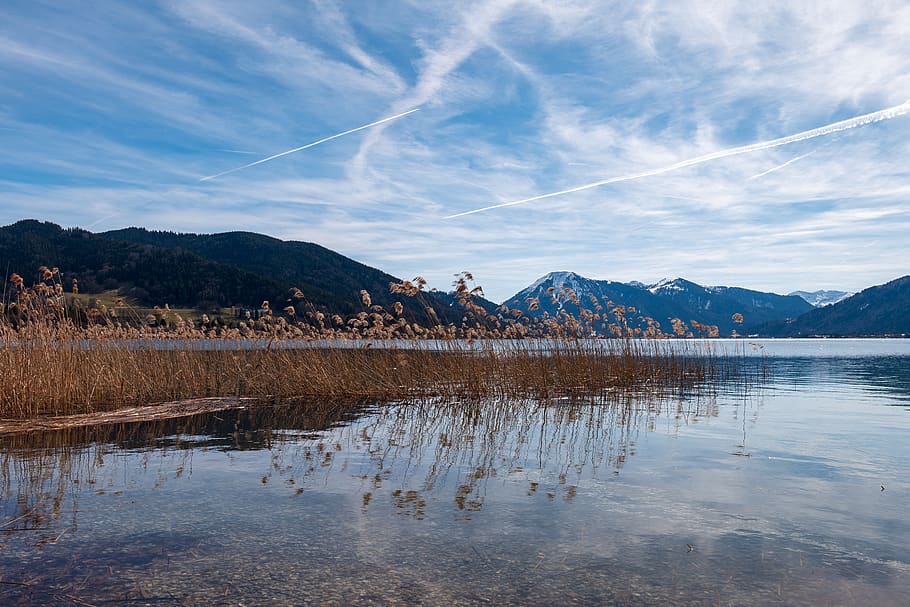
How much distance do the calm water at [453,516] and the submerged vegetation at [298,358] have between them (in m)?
3.00

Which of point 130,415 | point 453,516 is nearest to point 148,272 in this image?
point 130,415

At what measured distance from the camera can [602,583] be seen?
4027 mm

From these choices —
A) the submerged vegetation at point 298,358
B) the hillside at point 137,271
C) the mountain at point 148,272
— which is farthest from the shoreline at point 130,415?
the hillside at point 137,271

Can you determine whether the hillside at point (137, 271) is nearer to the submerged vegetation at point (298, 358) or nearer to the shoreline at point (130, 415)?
the submerged vegetation at point (298, 358)

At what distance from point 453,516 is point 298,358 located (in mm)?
12449

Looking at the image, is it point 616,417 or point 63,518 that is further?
point 616,417

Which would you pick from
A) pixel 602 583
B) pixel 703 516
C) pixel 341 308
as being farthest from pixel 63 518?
pixel 341 308

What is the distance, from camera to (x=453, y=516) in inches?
217

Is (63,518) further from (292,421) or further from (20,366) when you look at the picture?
(20,366)

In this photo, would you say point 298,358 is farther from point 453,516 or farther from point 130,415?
point 453,516

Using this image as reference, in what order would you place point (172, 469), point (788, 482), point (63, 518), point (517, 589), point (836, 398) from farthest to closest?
point (836, 398) → point (172, 469) → point (788, 482) → point (63, 518) → point (517, 589)

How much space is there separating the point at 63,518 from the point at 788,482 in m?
6.88

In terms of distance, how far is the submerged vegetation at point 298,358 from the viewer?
1227 centimetres

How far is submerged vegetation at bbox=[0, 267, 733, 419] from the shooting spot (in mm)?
12273
